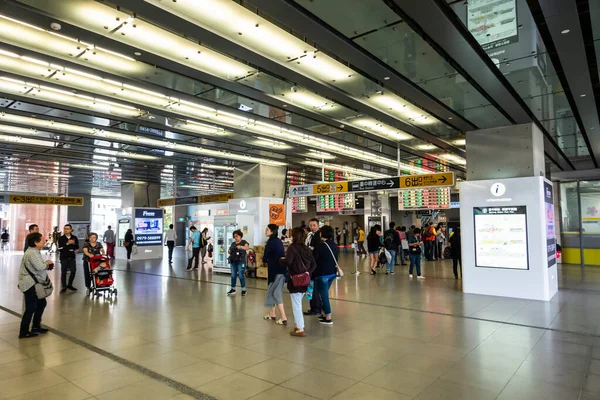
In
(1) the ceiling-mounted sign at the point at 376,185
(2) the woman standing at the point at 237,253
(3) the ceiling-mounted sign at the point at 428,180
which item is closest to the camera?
(2) the woman standing at the point at 237,253

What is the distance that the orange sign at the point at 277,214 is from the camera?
13727 millimetres

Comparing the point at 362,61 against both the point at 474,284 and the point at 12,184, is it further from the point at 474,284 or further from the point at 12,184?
the point at 12,184

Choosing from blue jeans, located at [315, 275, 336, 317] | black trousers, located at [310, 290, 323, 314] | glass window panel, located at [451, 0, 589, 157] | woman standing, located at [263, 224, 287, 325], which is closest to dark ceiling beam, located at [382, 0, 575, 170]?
glass window panel, located at [451, 0, 589, 157]

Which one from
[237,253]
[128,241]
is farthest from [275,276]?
[128,241]

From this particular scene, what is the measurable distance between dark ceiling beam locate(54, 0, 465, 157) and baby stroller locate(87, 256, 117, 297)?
5.63 m

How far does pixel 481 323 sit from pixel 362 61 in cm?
438

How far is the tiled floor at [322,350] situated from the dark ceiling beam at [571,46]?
3.87 metres

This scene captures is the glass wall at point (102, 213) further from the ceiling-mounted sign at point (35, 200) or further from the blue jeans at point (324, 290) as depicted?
the blue jeans at point (324, 290)

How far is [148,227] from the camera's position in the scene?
18344 millimetres

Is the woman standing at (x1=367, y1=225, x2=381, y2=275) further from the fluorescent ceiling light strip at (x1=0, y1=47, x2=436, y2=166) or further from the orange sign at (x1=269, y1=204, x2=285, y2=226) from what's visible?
the orange sign at (x1=269, y1=204, x2=285, y2=226)

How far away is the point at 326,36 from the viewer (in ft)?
15.4

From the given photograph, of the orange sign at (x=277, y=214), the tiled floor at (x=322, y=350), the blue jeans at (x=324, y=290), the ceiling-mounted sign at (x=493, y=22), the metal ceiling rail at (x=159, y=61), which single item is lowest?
the tiled floor at (x=322, y=350)

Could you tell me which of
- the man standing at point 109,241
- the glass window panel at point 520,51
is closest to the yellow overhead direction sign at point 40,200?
the man standing at point 109,241

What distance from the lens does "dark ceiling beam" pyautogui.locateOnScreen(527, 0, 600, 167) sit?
427 cm
